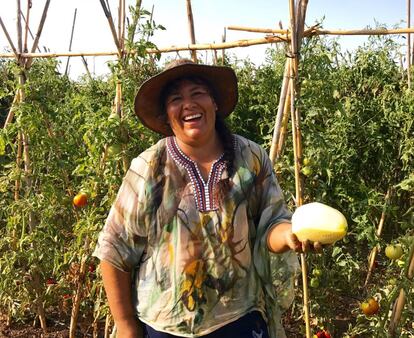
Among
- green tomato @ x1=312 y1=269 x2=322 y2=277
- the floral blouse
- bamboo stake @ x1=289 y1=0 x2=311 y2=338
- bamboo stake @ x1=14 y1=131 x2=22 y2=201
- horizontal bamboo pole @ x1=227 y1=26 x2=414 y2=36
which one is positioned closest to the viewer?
the floral blouse

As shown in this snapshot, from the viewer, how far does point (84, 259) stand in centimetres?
294

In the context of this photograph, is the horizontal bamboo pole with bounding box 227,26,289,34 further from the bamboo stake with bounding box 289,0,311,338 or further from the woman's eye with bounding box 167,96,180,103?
the woman's eye with bounding box 167,96,180,103

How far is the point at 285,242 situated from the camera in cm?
148

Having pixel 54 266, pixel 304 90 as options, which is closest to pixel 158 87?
pixel 304 90

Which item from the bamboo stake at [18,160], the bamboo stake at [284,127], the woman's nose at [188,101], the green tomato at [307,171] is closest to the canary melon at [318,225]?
the woman's nose at [188,101]

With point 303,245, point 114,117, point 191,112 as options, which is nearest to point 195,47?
point 114,117

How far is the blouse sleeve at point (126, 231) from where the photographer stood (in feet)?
5.15

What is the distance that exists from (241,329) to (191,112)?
69 centimetres

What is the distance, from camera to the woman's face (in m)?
1.53

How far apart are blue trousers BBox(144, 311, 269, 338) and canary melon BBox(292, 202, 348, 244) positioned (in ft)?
1.18

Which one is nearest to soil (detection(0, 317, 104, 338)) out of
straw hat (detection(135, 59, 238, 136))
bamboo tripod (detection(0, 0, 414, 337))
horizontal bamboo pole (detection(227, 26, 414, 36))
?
bamboo tripod (detection(0, 0, 414, 337))

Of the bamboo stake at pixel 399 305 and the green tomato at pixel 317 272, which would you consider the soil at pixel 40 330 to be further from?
the bamboo stake at pixel 399 305

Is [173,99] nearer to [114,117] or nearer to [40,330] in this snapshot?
[114,117]

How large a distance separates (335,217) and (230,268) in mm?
353
